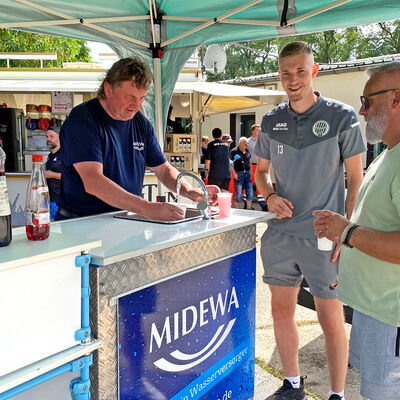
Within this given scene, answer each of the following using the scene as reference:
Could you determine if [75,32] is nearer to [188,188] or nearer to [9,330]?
[188,188]

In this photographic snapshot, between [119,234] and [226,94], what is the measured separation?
6631 millimetres

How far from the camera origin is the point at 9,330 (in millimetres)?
1338

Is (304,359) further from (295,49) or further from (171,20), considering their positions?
(171,20)

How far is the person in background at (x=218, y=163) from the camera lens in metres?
9.47

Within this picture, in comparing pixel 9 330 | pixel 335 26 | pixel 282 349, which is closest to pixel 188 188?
pixel 282 349

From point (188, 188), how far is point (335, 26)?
203 centimetres

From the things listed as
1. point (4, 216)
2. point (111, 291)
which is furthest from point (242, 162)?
point (4, 216)

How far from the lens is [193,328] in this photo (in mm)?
2207

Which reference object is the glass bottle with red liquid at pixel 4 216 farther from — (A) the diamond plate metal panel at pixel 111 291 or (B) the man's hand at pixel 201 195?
(B) the man's hand at pixel 201 195

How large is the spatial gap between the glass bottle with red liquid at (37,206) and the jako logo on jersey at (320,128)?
156cm

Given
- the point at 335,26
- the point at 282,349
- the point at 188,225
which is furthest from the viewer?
the point at 335,26

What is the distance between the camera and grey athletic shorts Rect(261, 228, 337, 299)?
2.57 m

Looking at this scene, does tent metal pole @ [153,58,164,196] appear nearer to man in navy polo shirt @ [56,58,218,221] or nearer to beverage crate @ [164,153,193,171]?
man in navy polo shirt @ [56,58,218,221]

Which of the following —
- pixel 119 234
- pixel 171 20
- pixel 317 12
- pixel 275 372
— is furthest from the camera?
pixel 171 20
